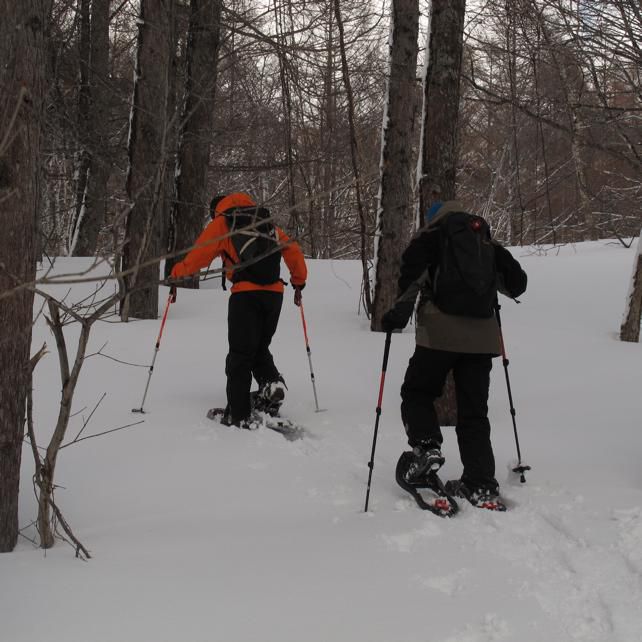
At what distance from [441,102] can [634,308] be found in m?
3.87

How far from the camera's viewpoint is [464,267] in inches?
163

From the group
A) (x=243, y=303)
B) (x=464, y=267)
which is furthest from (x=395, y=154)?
(x=464, y=267)

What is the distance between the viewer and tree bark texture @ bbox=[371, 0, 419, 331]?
8.80 metres

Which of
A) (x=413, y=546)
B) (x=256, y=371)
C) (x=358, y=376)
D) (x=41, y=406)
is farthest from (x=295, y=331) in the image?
(x=413, y=546)

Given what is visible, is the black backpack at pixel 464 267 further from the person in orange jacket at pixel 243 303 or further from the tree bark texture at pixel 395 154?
the tree bark texture at pixel 395 154

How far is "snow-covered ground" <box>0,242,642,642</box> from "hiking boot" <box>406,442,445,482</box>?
178 mm

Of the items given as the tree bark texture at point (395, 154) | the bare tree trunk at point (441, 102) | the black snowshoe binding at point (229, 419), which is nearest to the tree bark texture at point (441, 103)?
the bare tree trunk at point (441, 102)

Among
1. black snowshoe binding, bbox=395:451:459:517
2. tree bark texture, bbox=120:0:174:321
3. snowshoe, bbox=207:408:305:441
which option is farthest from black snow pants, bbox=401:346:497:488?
tree bark texture, bbox=120:0:174:321

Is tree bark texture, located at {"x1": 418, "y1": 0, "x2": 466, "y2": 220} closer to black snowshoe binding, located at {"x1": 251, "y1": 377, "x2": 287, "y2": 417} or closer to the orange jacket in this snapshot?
the orange jacket

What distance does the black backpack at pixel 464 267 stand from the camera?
416 centimetres

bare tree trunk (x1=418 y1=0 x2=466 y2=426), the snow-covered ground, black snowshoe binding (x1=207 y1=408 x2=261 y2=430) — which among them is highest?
bare tree trunk (x1=418 y1=0 x2=466 y2=426)

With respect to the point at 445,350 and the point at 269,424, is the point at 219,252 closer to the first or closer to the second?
the point at 269,424

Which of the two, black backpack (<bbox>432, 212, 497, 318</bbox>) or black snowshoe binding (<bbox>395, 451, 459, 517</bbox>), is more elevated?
black backpack (<bbox>432, 212, 497, 318</bbox>)

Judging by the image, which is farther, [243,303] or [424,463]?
[243,303]
